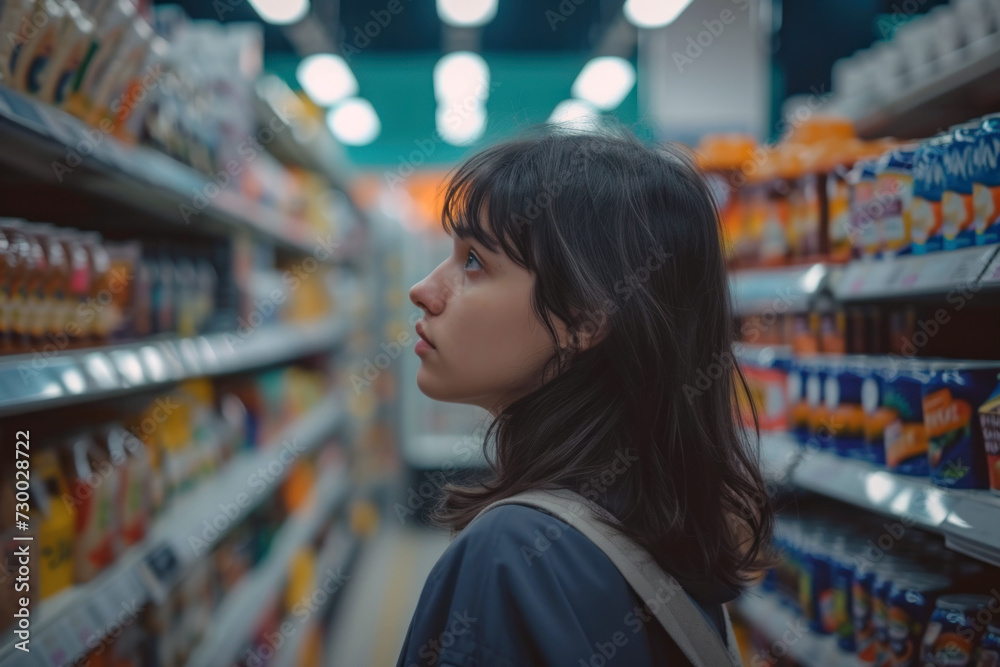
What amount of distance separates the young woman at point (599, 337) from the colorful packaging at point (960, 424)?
0.57 m

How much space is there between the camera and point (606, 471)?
855 mm

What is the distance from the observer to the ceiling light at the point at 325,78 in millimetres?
5465

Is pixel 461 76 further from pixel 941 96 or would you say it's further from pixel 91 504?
pixel 91 504

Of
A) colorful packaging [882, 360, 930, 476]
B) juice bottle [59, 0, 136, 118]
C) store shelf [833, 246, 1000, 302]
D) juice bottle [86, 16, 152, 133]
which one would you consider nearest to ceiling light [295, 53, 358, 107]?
juice bottle [86, 16, 152, 133]

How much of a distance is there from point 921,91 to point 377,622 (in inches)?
131

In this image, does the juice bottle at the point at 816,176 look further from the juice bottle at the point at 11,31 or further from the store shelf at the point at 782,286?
the juice bottle at the point at 11,31

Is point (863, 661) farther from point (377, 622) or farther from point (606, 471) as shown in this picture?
point (377, 622)

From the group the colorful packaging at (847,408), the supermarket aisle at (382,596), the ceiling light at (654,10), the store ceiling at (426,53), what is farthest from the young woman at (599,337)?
the store ceiling at (426,53)

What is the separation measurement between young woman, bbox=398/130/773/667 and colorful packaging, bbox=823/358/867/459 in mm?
809

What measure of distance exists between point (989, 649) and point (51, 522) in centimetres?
160

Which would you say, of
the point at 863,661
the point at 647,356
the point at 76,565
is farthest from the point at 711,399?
the point at 76,565

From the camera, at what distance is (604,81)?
5.53 meters

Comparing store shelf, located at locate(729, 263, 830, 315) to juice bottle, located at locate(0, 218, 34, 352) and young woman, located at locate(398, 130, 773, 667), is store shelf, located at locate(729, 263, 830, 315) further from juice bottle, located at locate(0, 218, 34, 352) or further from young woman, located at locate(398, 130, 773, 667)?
juice bottle, located at locate(0, 218, 34, 352)

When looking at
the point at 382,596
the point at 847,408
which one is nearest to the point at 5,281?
the point at 847,408
